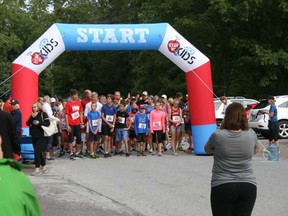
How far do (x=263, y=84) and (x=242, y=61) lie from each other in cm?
177

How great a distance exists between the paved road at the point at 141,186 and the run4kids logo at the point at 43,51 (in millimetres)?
2690

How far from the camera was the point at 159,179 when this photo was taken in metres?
9.80

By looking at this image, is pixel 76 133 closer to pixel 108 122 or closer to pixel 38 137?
pixel 108 122

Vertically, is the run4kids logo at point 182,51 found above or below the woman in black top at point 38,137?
above

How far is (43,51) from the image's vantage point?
12.6m

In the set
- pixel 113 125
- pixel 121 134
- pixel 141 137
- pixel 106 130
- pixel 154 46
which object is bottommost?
pixel 141 137

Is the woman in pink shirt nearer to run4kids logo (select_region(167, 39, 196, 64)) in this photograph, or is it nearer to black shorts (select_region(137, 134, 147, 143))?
black shorts (select_region(137, 134, 147, 143))

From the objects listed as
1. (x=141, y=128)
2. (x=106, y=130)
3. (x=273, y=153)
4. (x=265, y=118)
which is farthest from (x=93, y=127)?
(x=265, y=118)

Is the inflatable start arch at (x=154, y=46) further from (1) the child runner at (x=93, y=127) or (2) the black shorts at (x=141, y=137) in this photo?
(1) the child runner at (x=93, y=127)

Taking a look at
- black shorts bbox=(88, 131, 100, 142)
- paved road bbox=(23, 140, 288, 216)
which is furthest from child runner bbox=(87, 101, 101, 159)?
paved road bbox=(23, 140, 288, 216)

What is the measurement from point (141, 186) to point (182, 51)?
5381 mm

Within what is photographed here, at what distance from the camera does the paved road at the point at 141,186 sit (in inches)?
282

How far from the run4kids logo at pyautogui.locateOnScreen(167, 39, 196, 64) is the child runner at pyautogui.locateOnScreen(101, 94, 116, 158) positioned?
227 centimetres

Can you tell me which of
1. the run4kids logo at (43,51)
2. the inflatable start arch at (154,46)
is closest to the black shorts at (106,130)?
the inflatable start arch at (154,46)
